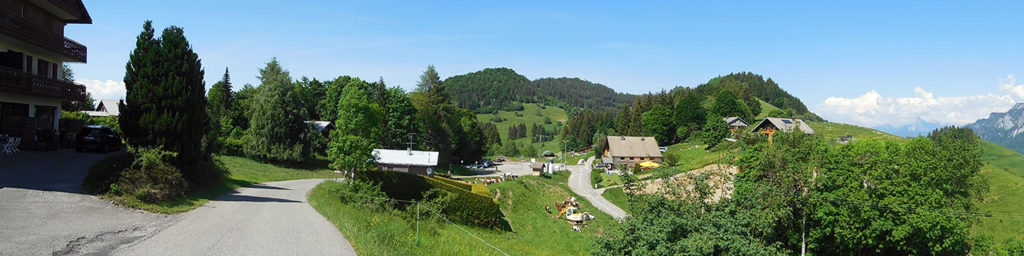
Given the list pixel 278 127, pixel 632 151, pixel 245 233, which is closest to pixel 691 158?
pixel 632 151

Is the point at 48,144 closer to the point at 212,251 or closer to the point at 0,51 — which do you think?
the point at 0,51

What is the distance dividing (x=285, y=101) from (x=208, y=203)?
33415 mm

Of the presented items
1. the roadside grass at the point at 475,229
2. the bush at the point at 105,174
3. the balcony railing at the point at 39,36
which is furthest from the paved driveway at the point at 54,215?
the balcony railing at the point at 39,36

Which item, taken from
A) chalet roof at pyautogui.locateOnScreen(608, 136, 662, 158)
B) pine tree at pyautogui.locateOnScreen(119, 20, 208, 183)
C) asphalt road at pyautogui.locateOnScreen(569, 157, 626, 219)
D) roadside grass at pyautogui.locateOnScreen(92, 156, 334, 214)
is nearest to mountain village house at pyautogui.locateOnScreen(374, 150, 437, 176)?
roadside grass at pyautogui.locateOnScreen(92, 156, 334, 214)

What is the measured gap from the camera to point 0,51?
2303cm

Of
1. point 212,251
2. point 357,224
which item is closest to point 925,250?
point 357,224

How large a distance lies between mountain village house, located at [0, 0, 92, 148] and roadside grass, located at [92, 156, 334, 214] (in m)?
7.87

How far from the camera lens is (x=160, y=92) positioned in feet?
63.7

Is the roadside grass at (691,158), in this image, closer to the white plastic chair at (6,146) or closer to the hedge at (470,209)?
the hedge at (470,209)

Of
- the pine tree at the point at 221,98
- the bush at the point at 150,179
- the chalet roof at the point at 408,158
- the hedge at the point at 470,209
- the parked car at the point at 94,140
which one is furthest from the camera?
the pine tree at the point at 221,98

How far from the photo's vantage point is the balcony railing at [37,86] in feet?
74.5

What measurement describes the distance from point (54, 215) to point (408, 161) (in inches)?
1623

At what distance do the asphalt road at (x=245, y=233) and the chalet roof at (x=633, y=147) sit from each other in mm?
77393

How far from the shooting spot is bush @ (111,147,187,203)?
16.6 meters
